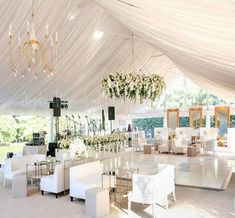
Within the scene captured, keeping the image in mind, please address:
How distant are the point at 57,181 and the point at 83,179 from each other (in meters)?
0.62

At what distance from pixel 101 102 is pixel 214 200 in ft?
32.7

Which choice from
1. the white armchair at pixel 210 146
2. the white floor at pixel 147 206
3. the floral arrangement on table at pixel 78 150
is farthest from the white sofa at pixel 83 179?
the white armchair at pixel 210 146

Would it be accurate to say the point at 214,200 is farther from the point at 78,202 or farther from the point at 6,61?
the point at 6,61

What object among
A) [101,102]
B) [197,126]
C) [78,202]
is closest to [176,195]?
[78,202]

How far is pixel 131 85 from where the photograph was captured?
691 cm

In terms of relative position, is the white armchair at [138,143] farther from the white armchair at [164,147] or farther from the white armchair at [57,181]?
the white armchair at [57,181]

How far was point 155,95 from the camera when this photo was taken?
24.1 feet

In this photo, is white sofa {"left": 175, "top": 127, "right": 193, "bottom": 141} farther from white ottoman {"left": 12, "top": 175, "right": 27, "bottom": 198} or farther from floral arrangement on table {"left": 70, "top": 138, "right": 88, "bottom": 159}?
white ottoman {"left": 12, "top": 175, "right": 27, "bottom": 198}

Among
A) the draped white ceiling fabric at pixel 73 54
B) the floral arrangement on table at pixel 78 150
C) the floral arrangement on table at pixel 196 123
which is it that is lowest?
the floral arrangement on table at pixel 78 150

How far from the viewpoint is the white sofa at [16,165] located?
7.74 meters

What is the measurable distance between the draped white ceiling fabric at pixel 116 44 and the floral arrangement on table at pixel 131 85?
76 cm

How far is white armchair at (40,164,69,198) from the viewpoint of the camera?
6684 millimetres

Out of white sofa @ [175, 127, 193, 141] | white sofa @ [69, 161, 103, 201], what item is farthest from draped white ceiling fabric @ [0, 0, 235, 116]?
white sofa @ [69, 161, 103, 201]

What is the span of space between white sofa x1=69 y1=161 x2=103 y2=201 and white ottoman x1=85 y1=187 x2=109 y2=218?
0.67 metres
